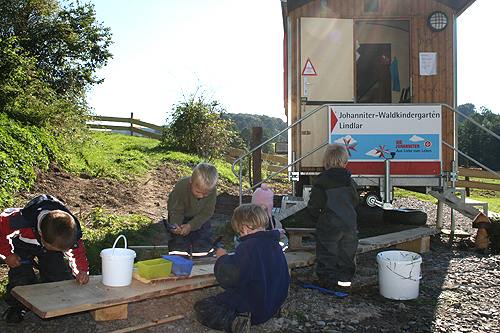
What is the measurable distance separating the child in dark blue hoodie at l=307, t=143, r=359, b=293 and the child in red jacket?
2.39 metres

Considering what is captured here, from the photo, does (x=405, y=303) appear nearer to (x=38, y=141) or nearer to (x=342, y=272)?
(x=342, y=272)

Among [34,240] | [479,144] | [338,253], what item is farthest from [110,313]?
[479,144]

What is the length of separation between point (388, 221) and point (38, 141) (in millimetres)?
7297

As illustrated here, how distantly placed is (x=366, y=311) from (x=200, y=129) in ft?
34.1

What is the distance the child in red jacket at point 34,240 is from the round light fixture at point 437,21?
6.69 meters

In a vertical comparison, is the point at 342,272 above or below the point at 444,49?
below

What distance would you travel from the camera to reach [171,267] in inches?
132

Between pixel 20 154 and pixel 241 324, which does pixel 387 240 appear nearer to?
pixel 241 324

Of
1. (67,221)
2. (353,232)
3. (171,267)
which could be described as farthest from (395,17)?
(67,221)

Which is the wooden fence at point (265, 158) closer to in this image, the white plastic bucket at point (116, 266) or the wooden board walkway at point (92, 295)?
the wooden board walkway at point (92, 295)

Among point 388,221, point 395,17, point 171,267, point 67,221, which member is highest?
point 395,17

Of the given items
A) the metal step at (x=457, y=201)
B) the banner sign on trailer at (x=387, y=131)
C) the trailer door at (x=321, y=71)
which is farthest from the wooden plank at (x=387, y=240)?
the trailer door at (x=321, y=71)

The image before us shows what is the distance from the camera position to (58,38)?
42.9 ft

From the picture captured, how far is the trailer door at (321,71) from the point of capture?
A: 7016 millimetres
